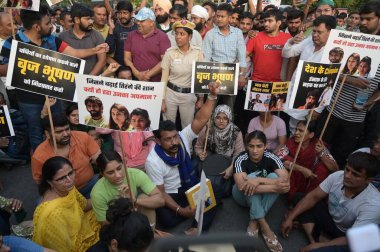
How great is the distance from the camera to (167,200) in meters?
3.29

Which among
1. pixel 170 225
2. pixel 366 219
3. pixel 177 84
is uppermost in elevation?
pixel 177 84

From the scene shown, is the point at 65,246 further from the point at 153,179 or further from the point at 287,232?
the point at 287,232

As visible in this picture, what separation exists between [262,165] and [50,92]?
2136mm

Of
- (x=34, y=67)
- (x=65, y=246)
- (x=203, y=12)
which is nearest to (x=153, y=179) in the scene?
(x=65, y=246)

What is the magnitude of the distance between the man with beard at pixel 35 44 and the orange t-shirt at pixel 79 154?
89 centimetres

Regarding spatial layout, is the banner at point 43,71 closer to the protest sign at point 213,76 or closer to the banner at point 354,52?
the protest sign at point 213,76

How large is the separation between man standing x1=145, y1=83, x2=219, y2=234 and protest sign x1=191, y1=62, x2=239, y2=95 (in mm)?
152

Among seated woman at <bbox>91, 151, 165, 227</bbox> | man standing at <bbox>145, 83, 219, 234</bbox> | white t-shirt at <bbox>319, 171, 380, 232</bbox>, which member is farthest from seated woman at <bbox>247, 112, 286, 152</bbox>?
seated woman at <bbox>91, 151, 165, 227</bbox>

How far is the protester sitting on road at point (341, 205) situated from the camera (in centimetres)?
272

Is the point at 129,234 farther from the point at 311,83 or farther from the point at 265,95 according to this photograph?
the point at 265,95

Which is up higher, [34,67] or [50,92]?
[34,67]

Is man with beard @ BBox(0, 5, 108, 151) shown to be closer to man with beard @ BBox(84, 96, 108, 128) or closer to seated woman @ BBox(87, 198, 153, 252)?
man with beard @ BBox(84, 96, 108, 128)

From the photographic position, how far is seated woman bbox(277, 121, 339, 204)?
11.7ft

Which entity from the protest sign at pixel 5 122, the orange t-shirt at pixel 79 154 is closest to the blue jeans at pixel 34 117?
the protest sign at pixel 5 122
